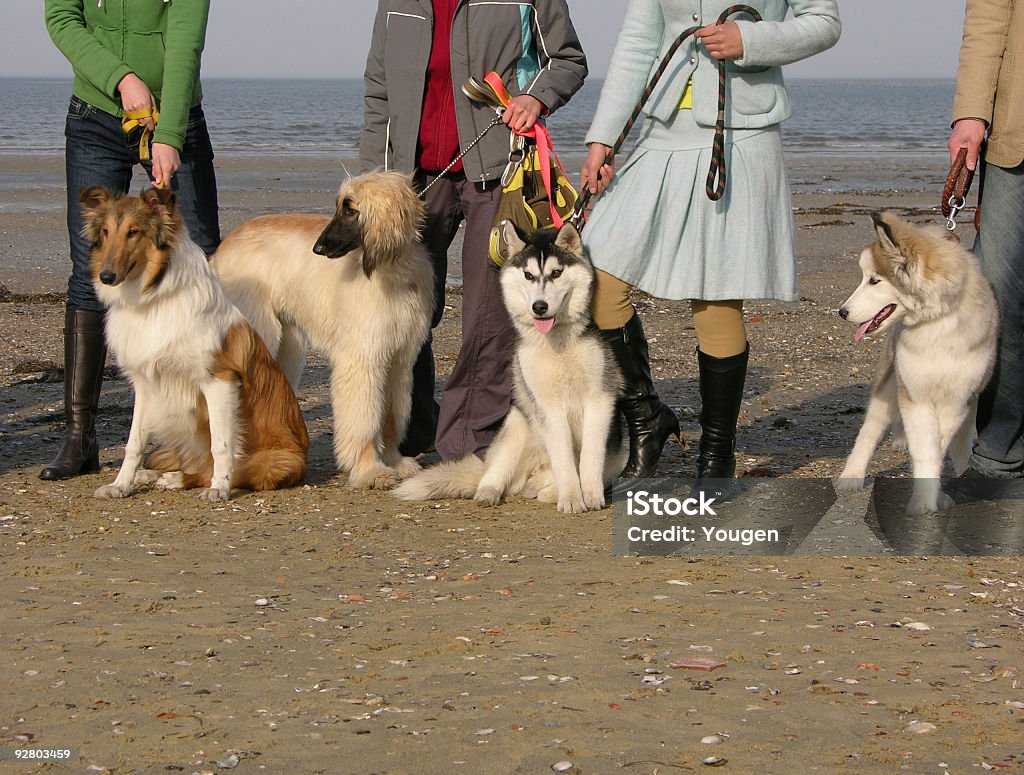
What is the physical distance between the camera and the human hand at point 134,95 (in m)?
5.36

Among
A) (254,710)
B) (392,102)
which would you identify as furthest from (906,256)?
(254,710)

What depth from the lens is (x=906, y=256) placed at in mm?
4605

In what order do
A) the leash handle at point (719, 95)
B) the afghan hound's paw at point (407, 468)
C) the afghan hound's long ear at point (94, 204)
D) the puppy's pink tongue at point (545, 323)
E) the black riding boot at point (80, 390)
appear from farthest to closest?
the afghan hound's paw at point (407, 468) < the black riding boot at point (80, 390) < the afghan hound's long ear at point (94, 204) < the puppy's pink tongue at point (545, 323) < the leash handle at point (719, 95)

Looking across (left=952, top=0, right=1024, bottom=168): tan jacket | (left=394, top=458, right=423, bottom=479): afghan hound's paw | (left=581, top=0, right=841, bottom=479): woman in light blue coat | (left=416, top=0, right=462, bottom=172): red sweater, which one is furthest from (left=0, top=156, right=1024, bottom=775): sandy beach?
(left=416, top=0, right=462, bottom=172): red sweater

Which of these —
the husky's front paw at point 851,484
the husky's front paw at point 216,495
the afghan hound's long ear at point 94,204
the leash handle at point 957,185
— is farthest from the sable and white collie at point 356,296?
the leash handle at point 957,185

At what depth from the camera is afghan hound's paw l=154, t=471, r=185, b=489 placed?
566 centimetres

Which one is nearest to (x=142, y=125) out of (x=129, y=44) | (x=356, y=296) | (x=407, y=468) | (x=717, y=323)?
(x=129, y=44)

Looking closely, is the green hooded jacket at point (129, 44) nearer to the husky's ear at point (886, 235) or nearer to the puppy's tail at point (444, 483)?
the puppy's tail at point (444, 483)

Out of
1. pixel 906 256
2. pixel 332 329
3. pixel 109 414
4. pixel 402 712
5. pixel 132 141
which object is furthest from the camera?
pixel 109 414

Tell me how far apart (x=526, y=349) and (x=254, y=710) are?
2476mm

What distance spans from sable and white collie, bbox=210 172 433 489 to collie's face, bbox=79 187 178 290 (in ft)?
2.20

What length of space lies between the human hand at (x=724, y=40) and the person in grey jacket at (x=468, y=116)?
3.52 ft

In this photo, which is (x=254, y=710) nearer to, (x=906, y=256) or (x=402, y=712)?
(x=402, y=712)

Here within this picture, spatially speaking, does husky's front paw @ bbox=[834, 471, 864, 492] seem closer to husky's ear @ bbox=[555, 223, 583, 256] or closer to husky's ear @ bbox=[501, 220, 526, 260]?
husky's ear @ bbox=[555, 223, 583, 256]
